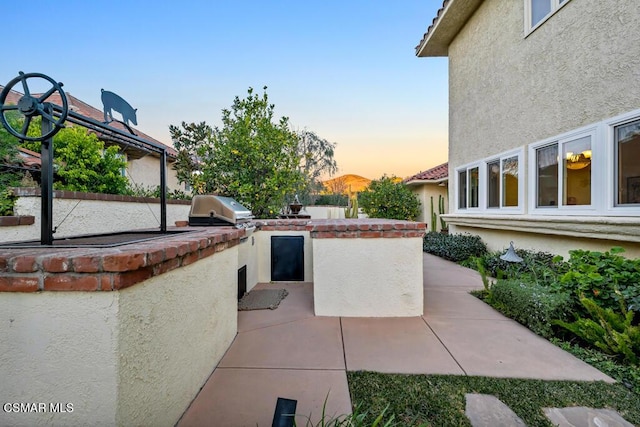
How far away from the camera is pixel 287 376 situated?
2.68 metres

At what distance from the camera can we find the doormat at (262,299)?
14.9 feet

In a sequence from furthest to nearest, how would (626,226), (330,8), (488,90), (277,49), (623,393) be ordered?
1. (277,49)
2. (330,8)
3. (488,90)
4. (626,226)
5. (623,393)

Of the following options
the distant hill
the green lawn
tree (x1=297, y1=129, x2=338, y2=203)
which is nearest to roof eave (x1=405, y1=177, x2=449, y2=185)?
the green lawn

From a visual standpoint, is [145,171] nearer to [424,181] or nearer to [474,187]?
[424,181]

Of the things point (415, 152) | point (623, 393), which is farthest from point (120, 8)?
point (415, 152)

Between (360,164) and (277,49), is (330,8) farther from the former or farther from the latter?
(360,164)

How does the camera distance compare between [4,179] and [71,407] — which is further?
[4,179]

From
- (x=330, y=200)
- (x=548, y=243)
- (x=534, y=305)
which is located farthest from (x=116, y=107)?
(x=330, y=200)

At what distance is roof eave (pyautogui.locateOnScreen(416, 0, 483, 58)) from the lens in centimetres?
829

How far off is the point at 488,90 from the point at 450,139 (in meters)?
2.45

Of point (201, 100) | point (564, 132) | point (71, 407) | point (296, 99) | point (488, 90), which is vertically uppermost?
point (296, 99)

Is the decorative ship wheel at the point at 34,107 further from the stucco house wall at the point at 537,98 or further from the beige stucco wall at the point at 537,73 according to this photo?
the beige stucco wall at the point at 537,73

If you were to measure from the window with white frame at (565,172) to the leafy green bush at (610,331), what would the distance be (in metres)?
2.93

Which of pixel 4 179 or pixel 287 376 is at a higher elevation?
pixel 4 179
